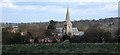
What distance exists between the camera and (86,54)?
4203 mm

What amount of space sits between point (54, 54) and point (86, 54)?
72 cm

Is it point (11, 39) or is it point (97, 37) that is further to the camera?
point (97, 37)

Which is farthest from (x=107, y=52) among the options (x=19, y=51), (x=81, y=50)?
(x=19, y=51)

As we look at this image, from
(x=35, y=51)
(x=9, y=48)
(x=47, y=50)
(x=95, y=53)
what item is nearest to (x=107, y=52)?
(x=95, y=53)

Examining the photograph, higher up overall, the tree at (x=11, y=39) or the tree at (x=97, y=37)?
the tree at (x=11, y=39)

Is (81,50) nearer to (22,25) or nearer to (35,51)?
(35,51)

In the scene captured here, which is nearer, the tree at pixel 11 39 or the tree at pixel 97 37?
the tree at pixel 11 39

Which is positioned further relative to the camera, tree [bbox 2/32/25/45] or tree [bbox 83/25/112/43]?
tree [bbox 83/25/112/43]

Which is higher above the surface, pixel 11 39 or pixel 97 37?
pixel 11 39

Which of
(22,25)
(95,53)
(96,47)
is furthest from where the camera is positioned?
(22,25)

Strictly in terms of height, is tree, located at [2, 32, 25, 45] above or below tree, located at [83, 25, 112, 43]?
above

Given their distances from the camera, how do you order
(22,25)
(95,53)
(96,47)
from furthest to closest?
1. (22,25)
2. (96,47)
3. (95,53)

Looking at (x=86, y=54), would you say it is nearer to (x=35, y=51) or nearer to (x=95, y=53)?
(x=95, y=53)

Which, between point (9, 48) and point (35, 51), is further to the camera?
point (9, 48)
